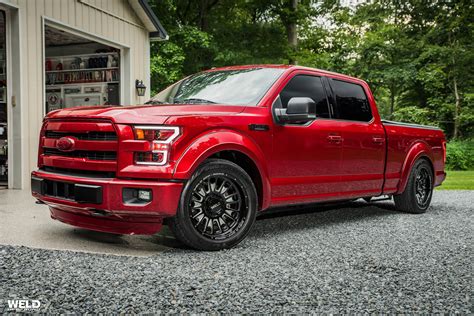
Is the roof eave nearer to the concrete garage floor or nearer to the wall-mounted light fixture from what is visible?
the wall-mounted light fixture

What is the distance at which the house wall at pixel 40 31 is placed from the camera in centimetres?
858

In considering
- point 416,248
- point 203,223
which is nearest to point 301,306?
point 203,223

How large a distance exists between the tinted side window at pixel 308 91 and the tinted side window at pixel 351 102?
0.98ft

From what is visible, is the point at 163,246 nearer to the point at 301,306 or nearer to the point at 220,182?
the point at 220,182

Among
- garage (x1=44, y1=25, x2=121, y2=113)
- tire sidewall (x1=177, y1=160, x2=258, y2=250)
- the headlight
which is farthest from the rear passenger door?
garage (x1=44, y1=25, x2=121, y2=113)

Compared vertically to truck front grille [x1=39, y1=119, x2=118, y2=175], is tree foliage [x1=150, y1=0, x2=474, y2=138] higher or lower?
higher

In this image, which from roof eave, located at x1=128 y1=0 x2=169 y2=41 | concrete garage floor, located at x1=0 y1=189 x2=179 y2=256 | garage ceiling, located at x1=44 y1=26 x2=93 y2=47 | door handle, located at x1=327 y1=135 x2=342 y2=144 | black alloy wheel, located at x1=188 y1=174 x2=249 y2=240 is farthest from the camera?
garage ceiling, located at x1=44 y1=26 x2=93 y2=47

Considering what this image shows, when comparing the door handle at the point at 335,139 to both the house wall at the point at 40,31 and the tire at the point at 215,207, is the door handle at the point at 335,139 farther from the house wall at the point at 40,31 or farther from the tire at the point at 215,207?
the house wall at the point at 40,31

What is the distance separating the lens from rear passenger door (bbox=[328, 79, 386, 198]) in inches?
230

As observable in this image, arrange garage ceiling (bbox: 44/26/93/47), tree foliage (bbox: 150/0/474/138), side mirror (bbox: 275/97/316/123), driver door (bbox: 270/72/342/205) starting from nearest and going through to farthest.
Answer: side mirror (bbox: 275/97/316/123) → driver door (bbox: 270/72/342/205) → garage ceiling (bbox: 44/26/93/47) → tree foliage (bbox: 150/0/474/138)

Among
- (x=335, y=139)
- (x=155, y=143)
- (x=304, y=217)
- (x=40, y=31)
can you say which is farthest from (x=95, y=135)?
(x=40, y=31)

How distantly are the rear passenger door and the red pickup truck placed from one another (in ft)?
0.07

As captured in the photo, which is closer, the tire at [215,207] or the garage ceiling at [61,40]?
the tire at [215,207]

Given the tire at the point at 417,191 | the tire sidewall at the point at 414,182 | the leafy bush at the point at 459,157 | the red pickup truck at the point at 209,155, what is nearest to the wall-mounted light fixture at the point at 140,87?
the red pickup truck at the point at 209,155
